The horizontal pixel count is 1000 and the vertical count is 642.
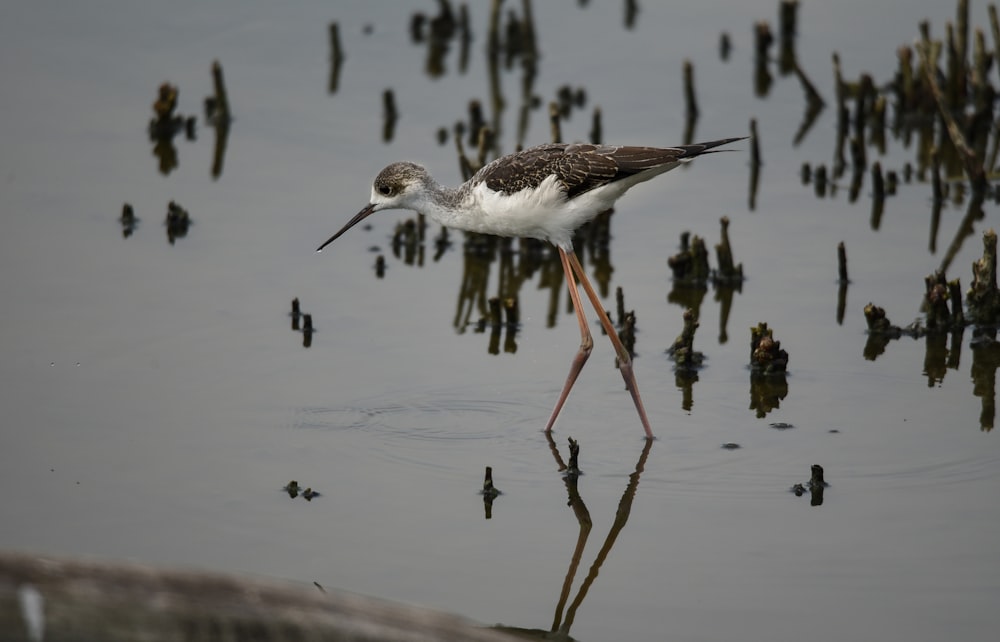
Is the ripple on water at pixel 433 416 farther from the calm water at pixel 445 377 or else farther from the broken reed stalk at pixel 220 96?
the broken reed stalk at pixel 220 96

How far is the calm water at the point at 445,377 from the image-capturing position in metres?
6.42

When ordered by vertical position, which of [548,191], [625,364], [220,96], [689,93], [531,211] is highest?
[689,93]

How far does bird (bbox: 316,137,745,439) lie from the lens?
26.3 feet

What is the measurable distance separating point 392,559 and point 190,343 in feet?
10.1

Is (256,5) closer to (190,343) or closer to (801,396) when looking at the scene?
(190,343)

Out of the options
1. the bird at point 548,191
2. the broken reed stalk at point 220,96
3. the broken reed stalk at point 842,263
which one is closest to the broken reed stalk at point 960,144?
the broken reed stalk at point 842,263

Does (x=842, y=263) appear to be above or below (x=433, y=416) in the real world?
above

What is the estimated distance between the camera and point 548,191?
799 centimetres

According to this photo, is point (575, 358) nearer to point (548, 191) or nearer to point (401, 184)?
point (548, 191)

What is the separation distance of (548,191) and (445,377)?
4.60 ft

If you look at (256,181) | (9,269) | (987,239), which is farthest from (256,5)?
(987,239)

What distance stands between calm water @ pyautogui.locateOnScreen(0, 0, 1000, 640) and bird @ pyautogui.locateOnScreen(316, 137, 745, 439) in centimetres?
84

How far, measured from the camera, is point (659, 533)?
268 inches

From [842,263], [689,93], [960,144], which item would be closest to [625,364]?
[842,263]
